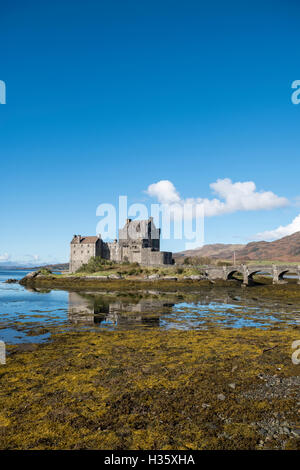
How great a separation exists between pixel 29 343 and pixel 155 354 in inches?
286

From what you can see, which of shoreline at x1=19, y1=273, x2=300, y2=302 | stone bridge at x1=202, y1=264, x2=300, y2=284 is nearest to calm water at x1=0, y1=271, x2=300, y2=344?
shoreline at x1=19, y1=273, x2=300, y2=302

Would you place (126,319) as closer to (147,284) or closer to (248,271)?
(147,284)

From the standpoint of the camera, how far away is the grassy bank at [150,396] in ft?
21.8

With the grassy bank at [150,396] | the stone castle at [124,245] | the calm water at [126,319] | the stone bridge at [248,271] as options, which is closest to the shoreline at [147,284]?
the stone bridge at [248,271]

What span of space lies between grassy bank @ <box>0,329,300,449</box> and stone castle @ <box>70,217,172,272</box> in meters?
67.4

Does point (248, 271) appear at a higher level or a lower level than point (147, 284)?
higher

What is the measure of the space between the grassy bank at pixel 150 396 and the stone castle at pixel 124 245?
2652 inches

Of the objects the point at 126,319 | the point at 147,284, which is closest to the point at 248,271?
the point at 147,284

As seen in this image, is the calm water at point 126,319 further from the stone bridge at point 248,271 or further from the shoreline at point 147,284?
the stone bridge at point 248,271

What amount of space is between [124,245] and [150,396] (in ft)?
253

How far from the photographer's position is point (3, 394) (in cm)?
903

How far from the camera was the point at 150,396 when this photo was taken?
348 inches

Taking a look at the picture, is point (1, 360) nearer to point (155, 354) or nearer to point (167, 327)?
point (155, 354)
